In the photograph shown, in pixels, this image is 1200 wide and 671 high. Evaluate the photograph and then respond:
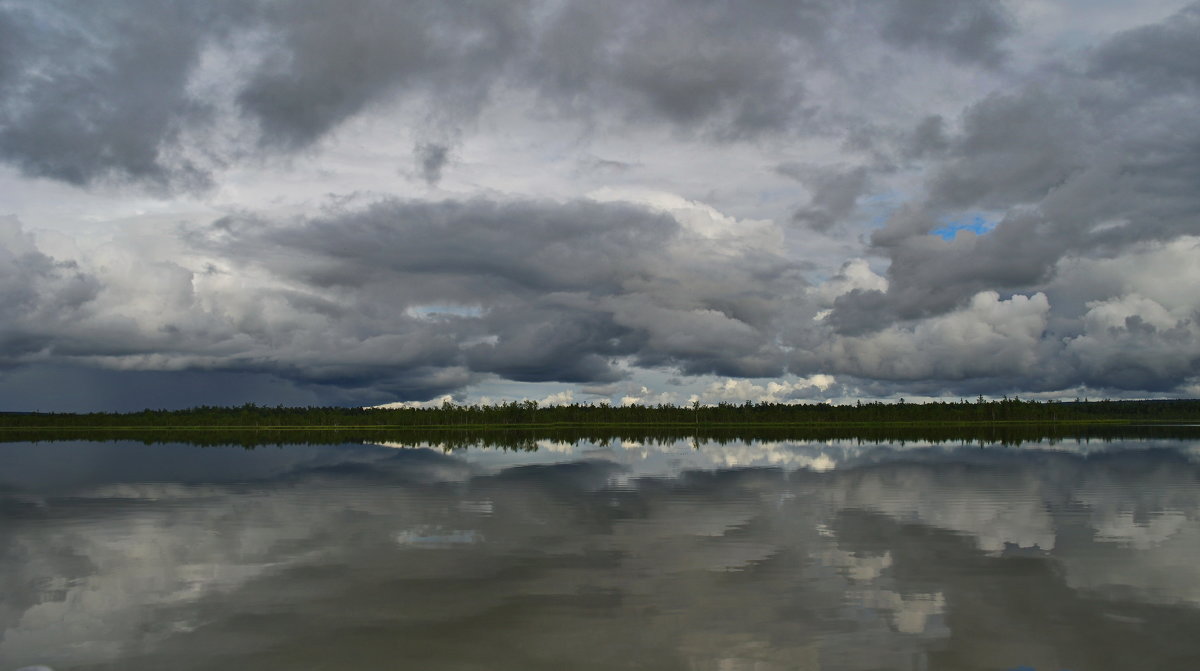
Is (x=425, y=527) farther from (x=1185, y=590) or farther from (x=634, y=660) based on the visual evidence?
(x=1185, y=590)

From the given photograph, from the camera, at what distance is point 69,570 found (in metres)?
20.7

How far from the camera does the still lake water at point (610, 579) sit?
534 inches

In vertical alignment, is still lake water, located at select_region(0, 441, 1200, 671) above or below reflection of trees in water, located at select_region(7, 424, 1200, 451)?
above

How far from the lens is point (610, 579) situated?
62.2ft

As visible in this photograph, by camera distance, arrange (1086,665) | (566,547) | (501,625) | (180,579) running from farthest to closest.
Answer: (566,547), (180,579), (501,625), (1086,665)

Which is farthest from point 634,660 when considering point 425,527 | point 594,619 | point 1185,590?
point 425,527

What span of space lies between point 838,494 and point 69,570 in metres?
31.5

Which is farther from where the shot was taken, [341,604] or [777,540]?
[777,540]

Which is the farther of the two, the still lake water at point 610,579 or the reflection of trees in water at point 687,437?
the reflection of trees in water at point 687,437

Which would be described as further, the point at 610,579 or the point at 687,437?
the point at 687,437

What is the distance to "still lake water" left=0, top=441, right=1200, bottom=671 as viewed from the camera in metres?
13.6

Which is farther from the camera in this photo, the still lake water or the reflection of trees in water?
the reflection of trees in water

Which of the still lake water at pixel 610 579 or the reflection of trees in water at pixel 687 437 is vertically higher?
the still lake water at pixel 610 579

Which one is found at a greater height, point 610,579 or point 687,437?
point 610,579
